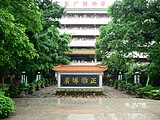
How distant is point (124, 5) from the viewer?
19.7 m

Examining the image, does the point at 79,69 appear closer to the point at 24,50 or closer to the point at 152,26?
the point at 152,26

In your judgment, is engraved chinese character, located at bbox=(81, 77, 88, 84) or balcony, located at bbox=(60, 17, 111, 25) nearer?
engraved chinese character, located at bbox=(81, 77, 88, 84)

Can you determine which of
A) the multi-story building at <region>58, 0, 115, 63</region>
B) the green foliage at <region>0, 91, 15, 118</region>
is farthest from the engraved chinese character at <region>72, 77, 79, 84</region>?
the multi-story building at <region>58, 0, 115, 63</region>

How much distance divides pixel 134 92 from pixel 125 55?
393cm

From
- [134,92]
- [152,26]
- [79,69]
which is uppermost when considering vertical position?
[152,26]

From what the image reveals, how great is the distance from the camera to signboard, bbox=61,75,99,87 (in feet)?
74.2

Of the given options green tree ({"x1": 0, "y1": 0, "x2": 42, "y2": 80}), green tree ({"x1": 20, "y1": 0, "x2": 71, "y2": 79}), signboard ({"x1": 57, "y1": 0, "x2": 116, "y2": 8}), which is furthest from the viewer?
signboard ({"x1": 57, "y1": 0, "x2": 116, "y2": 8})

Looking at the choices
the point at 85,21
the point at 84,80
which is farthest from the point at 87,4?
the point at 84,80

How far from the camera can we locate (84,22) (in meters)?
48.2

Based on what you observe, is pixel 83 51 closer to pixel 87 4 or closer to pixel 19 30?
pixel 87 4

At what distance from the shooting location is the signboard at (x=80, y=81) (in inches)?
891

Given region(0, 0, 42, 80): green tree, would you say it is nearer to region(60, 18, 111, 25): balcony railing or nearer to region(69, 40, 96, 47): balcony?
region(69, 40, 96, 47): balcony

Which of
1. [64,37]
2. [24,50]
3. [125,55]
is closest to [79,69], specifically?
[125,55]

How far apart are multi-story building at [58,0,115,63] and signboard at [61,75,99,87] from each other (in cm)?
2491
